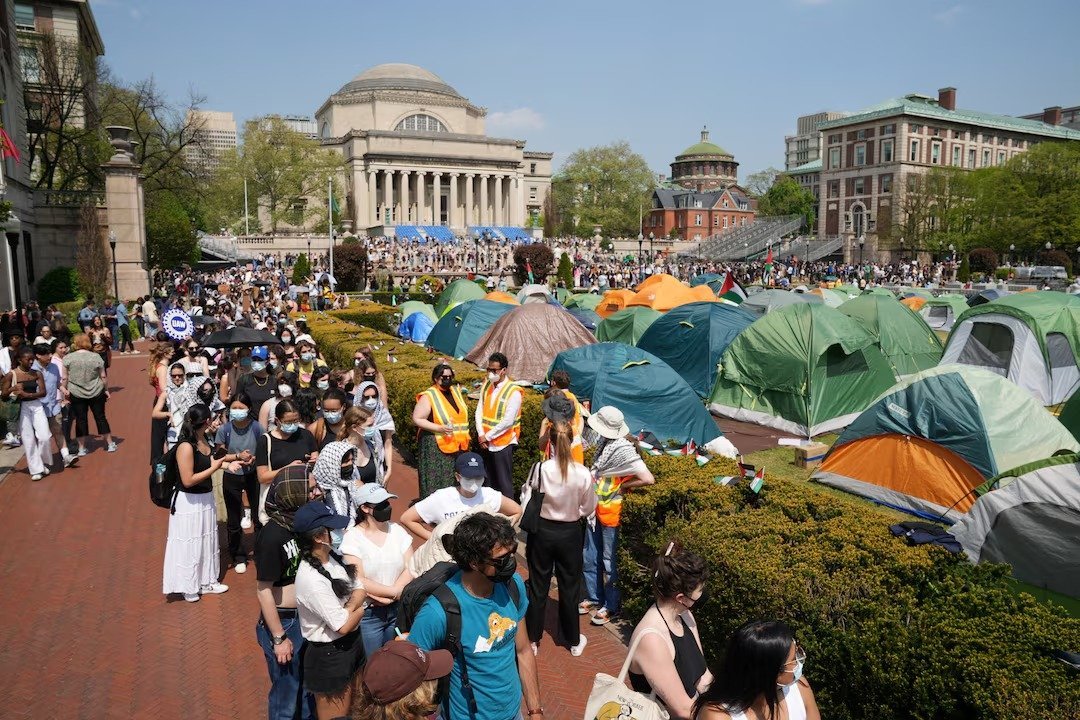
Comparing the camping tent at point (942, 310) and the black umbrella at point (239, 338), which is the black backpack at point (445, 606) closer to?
the black umbrella at point (239, 338)

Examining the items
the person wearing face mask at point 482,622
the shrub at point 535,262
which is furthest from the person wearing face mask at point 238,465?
the shrub at point 535,262

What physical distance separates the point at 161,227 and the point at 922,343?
118ft

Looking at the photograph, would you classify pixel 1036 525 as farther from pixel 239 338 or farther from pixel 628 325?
pixel 628 325

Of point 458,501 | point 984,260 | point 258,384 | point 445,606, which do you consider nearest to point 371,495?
point 458,501

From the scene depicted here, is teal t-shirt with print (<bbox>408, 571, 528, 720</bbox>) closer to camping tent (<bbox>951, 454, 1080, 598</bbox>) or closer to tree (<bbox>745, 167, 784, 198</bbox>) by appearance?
camping tent (<bbox>951, 454, 1080, 598</bbox>)

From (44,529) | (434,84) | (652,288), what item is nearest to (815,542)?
(44,529)

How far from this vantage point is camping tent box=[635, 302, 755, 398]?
15607mm

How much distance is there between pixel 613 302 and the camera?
2598cm

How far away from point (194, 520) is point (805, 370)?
10.1m

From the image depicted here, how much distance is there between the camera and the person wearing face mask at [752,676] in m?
2.92

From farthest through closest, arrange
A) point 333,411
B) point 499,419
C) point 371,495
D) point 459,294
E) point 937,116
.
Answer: point 937,116, point 459,294, point 499,419, point 333,411, point 371,495

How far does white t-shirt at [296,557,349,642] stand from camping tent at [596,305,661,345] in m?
14.2

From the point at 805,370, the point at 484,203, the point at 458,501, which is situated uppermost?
the point at 484,203

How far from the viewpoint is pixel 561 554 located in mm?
5516
